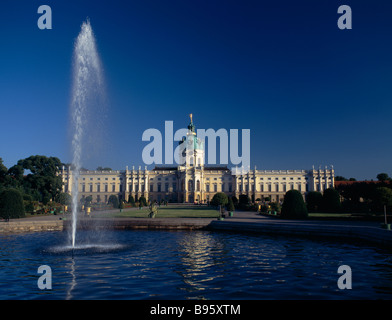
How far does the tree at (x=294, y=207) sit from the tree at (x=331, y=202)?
360 inches

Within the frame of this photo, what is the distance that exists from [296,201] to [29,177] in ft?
159

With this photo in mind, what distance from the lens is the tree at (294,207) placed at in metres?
24.9

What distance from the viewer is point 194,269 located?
9.72 meters

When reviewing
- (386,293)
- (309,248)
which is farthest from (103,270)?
(309,248)

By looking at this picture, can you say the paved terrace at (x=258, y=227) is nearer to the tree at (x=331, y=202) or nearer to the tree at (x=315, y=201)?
the tree at (x=331, y=202)

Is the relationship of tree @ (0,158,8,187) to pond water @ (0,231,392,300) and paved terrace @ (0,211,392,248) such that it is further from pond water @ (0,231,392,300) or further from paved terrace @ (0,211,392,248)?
pond water @ (0,231,392,300)

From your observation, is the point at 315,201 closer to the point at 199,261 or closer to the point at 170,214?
the point at 170,214

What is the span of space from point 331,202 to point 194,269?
26.8 meters

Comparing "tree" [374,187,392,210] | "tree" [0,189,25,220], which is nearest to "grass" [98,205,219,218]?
"tree" [0,189,25,220]

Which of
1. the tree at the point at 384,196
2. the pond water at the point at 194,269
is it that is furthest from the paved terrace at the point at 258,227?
the tree at the point at 384,196

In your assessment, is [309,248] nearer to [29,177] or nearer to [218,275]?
[218,275]

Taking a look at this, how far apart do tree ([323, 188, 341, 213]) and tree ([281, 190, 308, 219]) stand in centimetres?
914

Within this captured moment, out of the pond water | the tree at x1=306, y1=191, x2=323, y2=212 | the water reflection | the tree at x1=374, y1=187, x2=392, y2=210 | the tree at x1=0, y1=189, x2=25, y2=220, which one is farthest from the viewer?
the tree at x1=306, y1=191, x2=323, y2=212

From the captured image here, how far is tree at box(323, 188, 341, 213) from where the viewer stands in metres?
32.8
